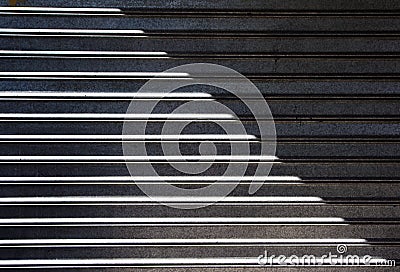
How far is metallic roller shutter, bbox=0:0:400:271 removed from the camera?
3.88m

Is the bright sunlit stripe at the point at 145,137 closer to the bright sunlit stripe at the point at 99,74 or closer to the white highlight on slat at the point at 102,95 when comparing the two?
the white highlight on slat at the point at 102,95

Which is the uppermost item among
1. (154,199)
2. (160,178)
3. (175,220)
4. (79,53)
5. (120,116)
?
(79,53)

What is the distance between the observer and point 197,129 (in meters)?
3.92

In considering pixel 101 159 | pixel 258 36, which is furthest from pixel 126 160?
pixel 258 36

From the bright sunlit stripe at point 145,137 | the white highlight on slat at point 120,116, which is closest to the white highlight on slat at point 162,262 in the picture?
the bright sunlit stripe at point 145,137

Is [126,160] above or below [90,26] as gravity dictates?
below

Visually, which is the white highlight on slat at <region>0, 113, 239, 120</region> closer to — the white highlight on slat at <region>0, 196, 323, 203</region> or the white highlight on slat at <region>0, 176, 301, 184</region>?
the white highlight on slat at <region>0, 176, 301, 184</region>

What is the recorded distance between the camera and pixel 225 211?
393 cm

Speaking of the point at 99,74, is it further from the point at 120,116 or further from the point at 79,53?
the point at 120,116

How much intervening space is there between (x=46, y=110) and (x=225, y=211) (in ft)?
4.27

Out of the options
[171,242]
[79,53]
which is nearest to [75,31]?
[79,53]

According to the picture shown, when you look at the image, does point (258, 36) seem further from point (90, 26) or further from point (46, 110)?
point (46, 110)

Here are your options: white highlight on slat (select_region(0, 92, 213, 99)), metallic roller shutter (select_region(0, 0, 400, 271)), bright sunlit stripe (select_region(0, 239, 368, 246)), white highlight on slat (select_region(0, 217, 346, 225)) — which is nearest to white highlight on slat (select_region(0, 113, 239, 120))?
metallic roller shutter (select_region(0, 0, 400, 271))

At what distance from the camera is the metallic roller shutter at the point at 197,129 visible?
12.7ft
